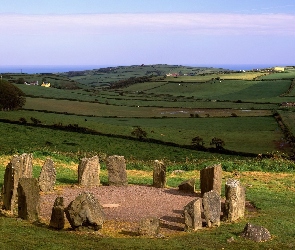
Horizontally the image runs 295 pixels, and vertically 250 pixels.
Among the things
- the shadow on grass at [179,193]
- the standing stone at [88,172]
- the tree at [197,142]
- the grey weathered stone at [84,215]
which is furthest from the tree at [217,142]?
the grey weathered stone at [84,215]

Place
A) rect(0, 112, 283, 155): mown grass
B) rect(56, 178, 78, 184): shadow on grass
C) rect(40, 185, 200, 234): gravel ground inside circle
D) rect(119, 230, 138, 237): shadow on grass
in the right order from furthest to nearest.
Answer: rect(0, 112, 283, 155): mown grass → rect(56, 178, 78, 184): shadow on grass → rect(40, 185, 200, 234): gravel ground inside circle → rect(119, 230, 138, 237): shadow on grass

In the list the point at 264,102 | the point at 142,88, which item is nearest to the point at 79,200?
the point at 264,102

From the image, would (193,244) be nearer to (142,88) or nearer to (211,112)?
(211,112)

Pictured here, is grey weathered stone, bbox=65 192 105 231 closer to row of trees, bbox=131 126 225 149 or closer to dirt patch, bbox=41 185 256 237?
dirt patch, bbox=41 185 256 237

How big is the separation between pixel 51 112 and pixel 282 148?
44186 millimetres

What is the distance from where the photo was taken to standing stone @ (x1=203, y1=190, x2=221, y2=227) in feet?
71.1

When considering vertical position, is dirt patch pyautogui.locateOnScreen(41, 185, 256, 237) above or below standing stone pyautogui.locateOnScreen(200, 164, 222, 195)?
below

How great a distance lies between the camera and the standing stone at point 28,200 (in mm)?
21125

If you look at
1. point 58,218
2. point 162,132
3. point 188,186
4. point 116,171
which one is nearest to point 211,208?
point 188,186

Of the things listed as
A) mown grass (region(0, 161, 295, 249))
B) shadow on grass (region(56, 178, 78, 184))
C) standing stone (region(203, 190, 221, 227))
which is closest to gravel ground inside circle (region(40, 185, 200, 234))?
standing stone (region(203, 190, 221, 227))

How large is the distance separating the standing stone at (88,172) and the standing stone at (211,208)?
8.66m

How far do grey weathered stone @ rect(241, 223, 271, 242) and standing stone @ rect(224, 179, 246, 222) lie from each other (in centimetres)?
274

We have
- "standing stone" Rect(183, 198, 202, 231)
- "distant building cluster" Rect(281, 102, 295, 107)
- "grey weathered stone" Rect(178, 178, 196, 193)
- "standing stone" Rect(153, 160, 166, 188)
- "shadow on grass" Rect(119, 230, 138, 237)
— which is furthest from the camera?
"distant building cluster" Rect(281, 102, 295, 107)

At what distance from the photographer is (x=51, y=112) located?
92.2 meters
